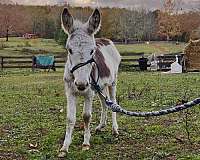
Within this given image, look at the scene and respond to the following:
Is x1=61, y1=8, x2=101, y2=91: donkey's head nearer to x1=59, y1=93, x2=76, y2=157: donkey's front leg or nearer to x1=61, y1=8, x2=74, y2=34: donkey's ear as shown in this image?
x1=61, y1=8, x2=74, y2=34: donkey's ear

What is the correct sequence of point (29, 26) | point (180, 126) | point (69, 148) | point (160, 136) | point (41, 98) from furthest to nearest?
1. point (29, 26)
2. point (41, 98)
3. point (180, 126)
4. point (160, 136)
5. point (69, 148)

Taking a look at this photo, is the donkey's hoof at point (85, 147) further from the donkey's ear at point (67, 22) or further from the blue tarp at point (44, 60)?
the blue tarp at point (44, 60)

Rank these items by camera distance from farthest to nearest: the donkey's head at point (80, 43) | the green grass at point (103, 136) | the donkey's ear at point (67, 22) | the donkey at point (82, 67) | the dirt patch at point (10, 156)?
the green grass at point (103, 136), the dirt patch at point (10, 156), the donkey's ear at point (67, 22), the donkey at point (82, 67), the donkey's head at point (80, 43)

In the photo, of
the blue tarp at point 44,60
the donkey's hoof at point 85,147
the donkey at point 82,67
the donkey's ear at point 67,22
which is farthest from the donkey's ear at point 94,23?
the blue tarp at point 44,60

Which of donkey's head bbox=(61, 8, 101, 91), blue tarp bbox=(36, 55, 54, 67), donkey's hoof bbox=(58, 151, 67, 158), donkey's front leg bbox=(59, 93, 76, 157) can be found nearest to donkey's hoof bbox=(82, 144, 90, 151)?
donkey's front leg bbox=(59, 93, 76, 157)

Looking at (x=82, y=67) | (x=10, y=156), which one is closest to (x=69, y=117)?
(x=10, y=156)

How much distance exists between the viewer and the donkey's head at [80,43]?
6.45 metres

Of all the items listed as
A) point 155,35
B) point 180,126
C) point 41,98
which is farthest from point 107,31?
point 180,126

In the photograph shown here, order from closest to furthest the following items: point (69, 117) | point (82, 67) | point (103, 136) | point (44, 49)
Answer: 1. point (82, 67)
2. point (69, 117)
3. point (103, 136)
4. point (44, 49)

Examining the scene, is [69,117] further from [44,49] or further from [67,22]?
[44,49]

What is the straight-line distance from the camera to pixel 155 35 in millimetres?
126875

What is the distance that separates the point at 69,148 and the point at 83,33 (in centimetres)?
201

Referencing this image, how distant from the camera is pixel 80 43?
6.65 meters

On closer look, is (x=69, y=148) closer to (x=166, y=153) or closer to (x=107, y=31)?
(x=166, y=153)
